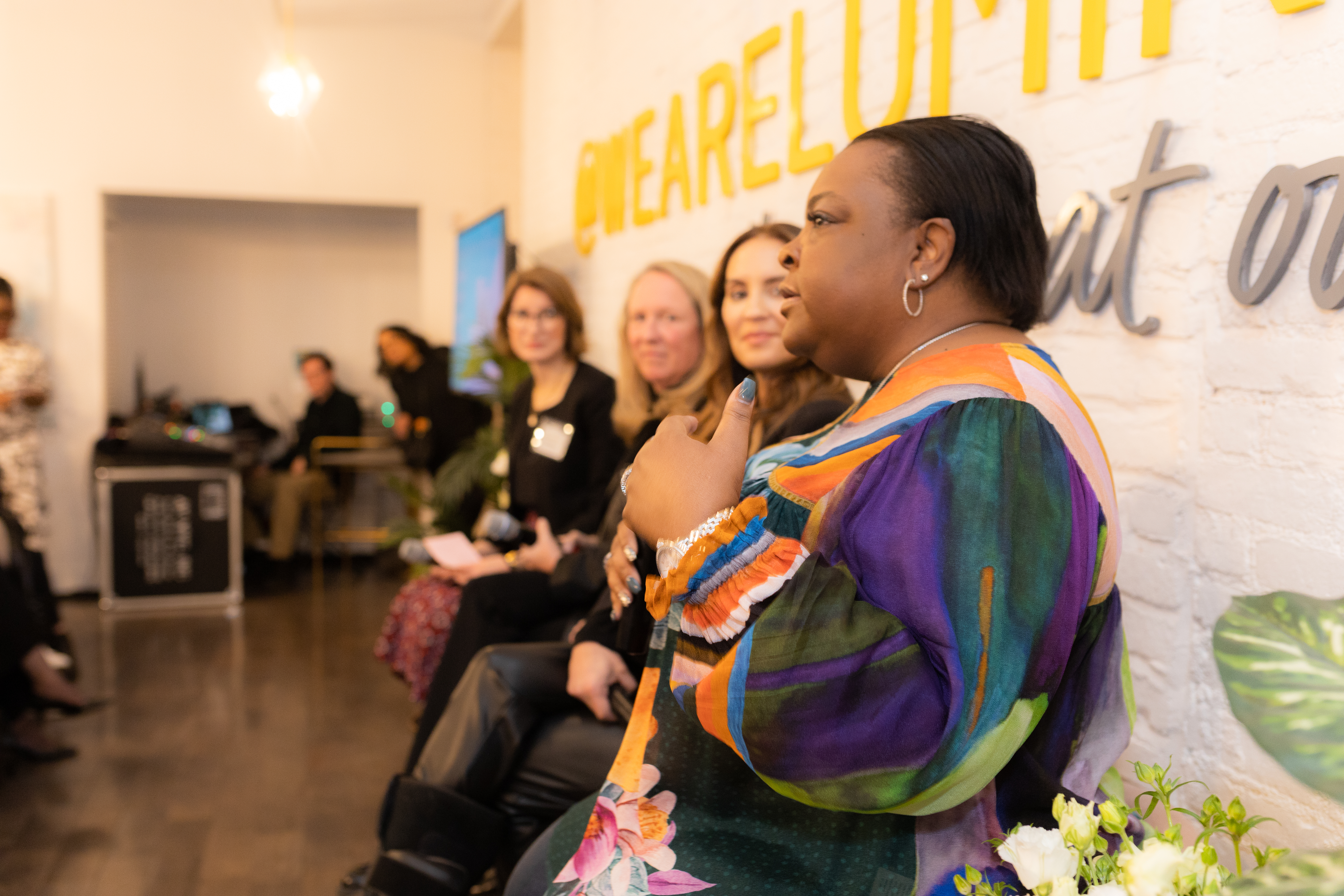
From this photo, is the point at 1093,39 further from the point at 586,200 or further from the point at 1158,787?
the point at 586,200

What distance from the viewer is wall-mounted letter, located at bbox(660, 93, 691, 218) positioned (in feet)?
10.4

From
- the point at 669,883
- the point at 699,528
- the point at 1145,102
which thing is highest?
the point at 1145,102

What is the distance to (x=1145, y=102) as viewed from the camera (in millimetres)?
1417

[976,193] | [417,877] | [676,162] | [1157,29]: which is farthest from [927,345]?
[676,162]

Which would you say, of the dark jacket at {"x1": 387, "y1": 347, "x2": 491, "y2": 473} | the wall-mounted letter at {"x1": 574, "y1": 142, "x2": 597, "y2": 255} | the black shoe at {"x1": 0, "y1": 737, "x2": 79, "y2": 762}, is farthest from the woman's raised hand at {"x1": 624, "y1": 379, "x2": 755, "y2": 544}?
the dark jacket at {"x1": 387, "y1": 347, "x2": 491, "y2": 473}

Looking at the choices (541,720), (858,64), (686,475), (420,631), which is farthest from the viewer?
(420,631)

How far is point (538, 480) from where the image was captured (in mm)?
3039

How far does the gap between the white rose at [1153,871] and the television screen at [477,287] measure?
11.9 ft

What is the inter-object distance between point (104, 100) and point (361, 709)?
3.90 metres

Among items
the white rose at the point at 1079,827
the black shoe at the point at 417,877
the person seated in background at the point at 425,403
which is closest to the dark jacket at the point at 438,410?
the person seated in background at the point at 425,403

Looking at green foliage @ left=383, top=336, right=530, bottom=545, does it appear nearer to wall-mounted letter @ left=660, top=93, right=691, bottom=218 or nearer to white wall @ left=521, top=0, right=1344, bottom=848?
wall-mounted letter @ left=660, top=93, right=691, bottom=218

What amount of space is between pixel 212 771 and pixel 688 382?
6.27 ft

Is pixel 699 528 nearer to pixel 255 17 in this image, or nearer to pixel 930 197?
pixel 930 197

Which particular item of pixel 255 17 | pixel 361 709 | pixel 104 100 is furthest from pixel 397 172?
pixel 361 709
